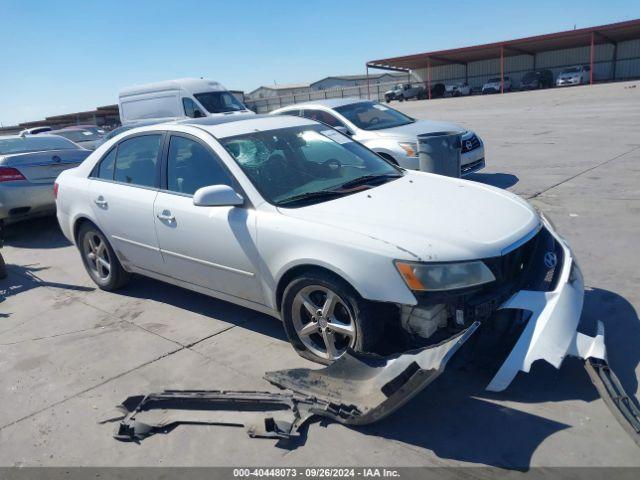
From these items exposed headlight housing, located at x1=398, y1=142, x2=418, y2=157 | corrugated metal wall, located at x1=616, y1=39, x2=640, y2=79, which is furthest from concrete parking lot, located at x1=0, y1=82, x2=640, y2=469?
corrugated metal wall, located at x1=616, y1=39, x2=640, y2=79

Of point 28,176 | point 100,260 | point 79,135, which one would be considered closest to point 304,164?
point 100,260

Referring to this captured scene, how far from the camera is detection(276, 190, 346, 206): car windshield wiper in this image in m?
3.86

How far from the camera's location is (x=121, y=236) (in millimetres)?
5016

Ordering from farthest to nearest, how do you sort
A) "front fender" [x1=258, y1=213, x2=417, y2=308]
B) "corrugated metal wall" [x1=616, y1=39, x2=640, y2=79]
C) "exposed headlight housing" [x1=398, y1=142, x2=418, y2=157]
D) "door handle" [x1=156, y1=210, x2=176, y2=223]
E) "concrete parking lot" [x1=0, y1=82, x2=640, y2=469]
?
"corrugated metal wall" [x1=616, y1=39, x2=640, y2=79] → "exposed headlight housing" [x1=398, y1=142, x2=418, y2=157] → "door handle" [x1=156, y1=210, x2=176, y2=223] → "front fender" [x1=258, y1=213, x2=417, y2=308] → "concrete parking lot" [x1=0, y1=82, x2=640, y2=469]

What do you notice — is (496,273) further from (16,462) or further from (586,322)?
(16,462)

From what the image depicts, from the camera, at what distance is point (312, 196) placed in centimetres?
393

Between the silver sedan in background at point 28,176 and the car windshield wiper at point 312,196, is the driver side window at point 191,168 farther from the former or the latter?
the silver sedan in background at point 28,176

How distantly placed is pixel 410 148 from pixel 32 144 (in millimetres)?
6030

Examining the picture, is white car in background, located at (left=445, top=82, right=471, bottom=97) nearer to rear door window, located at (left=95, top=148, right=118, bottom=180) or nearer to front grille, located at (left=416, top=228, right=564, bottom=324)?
rear door window, located at (left=95, top=148, right=118, bottom=180)

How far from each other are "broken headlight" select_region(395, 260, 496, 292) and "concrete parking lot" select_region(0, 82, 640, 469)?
696 mm

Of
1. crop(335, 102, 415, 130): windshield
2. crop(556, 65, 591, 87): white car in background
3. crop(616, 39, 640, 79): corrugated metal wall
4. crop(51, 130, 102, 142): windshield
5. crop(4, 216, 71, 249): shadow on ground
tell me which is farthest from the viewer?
crop(616, 39, 640, 79): corrugated metal wall

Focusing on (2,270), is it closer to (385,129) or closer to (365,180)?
(365,180)

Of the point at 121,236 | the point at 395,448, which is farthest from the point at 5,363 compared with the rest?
the point at 395,448

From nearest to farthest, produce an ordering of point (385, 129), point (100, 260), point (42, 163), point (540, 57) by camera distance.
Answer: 1. point (100, 260)
2. point (42, 163)
3. point (385, 129)
4. point (540, 57)
